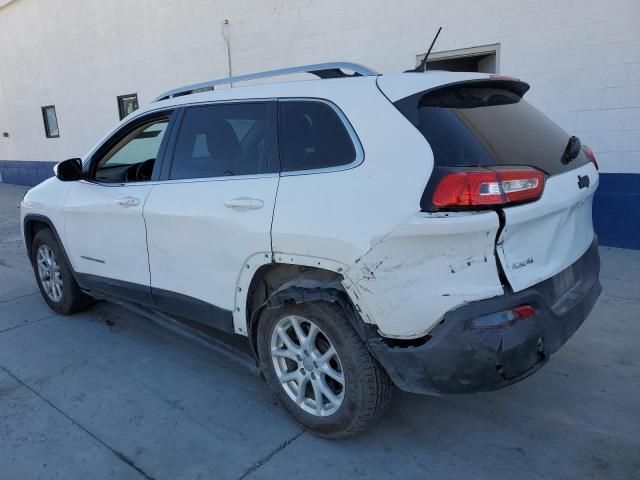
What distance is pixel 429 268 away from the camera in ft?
6.95

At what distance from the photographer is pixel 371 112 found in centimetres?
237

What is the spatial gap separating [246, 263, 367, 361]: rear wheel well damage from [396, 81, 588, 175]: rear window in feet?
2.54

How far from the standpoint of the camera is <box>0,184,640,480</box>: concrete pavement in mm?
2516

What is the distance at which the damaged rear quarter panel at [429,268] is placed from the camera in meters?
2.06

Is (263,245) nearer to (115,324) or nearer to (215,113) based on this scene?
(215,113)

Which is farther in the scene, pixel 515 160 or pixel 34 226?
pixel 34 226

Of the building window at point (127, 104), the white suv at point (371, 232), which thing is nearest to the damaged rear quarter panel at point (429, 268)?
the white suv at point (371, 232)

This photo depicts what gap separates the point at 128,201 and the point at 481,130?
2.37 metres

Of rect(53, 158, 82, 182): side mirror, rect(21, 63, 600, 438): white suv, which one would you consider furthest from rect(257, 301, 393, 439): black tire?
rect(53, 158, 82, 182): side mirror

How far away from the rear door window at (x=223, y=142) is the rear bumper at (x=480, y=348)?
4.02 ft

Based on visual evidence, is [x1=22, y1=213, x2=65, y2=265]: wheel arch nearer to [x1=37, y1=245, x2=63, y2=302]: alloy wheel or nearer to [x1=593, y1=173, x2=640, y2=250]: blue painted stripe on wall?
[x1=37, y1=245, x2=63, y2=302]: alloy wheel

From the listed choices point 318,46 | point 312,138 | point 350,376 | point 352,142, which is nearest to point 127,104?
point 318,46

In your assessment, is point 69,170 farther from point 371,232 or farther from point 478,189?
point 478,189

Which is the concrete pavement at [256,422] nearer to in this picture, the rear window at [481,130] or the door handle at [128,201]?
the door handle at [128,201]
